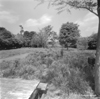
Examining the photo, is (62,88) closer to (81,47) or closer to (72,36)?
Result: (81,47)

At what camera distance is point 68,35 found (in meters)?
12.4

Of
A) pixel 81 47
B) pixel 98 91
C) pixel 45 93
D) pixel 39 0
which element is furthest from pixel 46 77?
pixel 81 47

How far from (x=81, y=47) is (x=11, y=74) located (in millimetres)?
8626

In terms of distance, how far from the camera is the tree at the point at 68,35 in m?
12.2

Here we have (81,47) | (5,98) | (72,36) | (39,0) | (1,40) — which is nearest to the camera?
(5,98)

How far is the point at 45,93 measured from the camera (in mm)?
2213

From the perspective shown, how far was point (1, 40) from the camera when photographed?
36.0 ft

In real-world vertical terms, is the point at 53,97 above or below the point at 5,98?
below

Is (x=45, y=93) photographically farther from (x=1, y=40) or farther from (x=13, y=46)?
(x=13, y=46)

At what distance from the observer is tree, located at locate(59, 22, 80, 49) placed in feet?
40.0

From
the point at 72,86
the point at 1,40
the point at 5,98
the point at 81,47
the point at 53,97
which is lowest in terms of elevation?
the point at 53,97

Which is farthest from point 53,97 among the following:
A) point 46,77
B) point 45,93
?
point 46,77

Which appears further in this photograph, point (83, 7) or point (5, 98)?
point (83, 7)

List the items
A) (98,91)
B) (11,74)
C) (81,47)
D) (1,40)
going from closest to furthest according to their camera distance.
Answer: (98,91)
(11,74)
(81,47)
(1,40)
